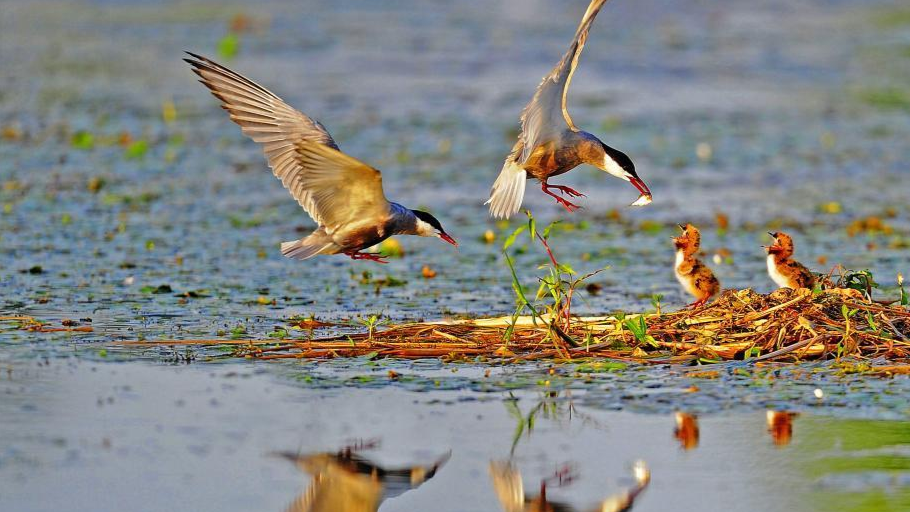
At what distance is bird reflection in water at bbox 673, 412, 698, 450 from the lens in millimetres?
6348

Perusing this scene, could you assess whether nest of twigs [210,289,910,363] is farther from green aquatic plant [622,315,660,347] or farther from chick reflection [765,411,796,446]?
chick reflection [765,411,796,446]

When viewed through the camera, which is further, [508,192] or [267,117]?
[267,117]

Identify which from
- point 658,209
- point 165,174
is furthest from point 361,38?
point 658,209

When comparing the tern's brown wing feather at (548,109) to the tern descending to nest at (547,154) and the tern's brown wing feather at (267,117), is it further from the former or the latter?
the tern's brown wing feather at (267,117)

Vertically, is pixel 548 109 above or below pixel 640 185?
above

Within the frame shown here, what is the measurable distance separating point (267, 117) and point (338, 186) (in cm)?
82

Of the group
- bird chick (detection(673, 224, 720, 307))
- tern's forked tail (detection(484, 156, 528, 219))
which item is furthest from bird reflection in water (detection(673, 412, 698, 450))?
bird chick (detection(673, 224, 720, 307))

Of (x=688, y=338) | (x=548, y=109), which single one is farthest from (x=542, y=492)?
(x=548, y=109)

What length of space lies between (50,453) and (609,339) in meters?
3.19

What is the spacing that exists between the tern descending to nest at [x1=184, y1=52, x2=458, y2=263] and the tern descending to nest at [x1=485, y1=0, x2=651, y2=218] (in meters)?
0.49

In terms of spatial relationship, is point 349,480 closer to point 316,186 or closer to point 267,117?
point 316,186

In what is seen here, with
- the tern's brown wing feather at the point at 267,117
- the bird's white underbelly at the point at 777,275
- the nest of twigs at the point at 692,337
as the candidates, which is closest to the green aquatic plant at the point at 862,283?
the nest of twigs at the point at 692,337

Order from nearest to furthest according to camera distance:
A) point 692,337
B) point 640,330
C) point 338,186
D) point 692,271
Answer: point 640,330 → point 692,337 → point 338,186 → point 692,271

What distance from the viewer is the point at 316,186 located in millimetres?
8109
